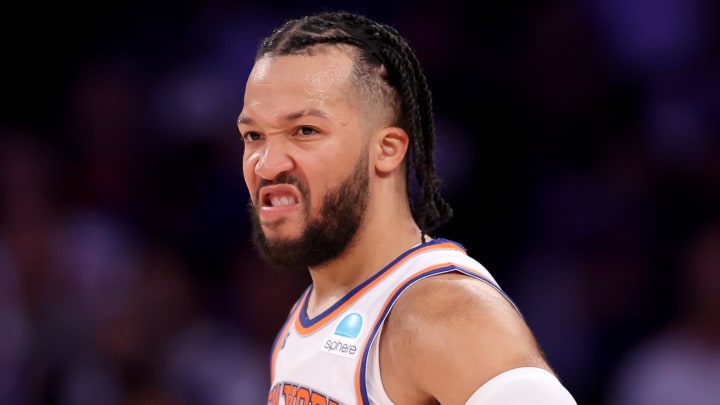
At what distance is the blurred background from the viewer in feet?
19.3

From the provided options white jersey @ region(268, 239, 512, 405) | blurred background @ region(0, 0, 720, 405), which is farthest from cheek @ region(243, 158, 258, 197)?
blurred background @ region(0, 0, 720, 405)

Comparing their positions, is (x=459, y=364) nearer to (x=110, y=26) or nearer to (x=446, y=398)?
(x=446, y=398)

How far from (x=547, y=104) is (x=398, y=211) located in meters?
3.93

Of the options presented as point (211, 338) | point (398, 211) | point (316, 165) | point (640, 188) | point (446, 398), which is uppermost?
point (316, 165)

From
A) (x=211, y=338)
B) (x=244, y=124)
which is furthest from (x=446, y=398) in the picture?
(x=211, y=338)

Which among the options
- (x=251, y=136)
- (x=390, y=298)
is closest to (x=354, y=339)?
(x=390, y=298)

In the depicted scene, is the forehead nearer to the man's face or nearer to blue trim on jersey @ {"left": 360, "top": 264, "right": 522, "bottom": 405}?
the man's face

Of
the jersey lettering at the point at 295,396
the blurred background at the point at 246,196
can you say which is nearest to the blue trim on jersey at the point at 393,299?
the jersey lettering at the point at 295,396

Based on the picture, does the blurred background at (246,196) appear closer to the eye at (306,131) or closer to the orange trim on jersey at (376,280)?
the orange trim on jersey at (376,280)

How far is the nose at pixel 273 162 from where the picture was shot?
114 inches

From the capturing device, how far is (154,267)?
6.41 meters

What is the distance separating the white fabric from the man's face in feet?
2.62

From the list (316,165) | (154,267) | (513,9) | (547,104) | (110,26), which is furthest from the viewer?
(110,26)

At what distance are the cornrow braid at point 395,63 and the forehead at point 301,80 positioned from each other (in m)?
0.04
